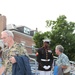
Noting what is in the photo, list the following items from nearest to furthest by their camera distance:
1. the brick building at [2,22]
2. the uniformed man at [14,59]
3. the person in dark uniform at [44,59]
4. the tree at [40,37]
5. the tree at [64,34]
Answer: the uniformed man at [14,59], the person in dark uniform at [44,59], the tree at [64,34], the tree at [40,37], the brick building at [2,22]

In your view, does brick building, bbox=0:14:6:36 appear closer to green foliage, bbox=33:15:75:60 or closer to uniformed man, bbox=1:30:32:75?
green foliage, bbox=33:15:75:60

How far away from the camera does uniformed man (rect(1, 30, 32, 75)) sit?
4.40 meters

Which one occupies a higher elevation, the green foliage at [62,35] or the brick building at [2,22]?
the brick building at [2,22]

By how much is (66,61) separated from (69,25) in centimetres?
2757

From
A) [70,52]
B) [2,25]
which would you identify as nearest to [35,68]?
[70,52]

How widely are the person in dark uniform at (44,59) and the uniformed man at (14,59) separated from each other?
3155mm

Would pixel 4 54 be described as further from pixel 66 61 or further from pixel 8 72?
pixel 66 61

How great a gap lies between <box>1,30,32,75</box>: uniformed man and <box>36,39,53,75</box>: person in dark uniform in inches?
124

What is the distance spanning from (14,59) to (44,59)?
358 cm

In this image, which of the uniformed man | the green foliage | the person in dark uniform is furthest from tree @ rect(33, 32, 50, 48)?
the uniformed man

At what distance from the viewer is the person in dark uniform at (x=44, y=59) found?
25.6 ft

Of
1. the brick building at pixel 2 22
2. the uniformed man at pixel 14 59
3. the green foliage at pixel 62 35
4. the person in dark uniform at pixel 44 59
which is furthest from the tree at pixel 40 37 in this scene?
the uniformed man at pixel 14 59

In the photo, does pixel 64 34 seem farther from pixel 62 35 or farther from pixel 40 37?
pixel 40 37

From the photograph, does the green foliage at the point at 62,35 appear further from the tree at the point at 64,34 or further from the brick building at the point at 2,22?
the brick building at the point at 2,22
